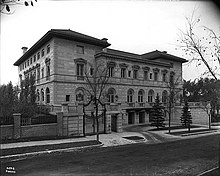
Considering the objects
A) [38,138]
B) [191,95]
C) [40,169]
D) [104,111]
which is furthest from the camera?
[191,95]

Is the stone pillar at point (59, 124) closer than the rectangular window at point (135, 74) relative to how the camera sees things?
Yes

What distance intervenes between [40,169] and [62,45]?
573 inches

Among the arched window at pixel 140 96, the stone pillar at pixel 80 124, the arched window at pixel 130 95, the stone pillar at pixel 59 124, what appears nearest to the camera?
the stone pillar at pixel 59 124

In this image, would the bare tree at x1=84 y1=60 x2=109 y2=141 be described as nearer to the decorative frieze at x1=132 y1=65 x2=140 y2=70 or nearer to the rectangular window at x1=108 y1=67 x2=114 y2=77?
the rectangular window at x1=108 y1=67 x2=114 y2=77

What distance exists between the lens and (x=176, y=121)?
74.7ft

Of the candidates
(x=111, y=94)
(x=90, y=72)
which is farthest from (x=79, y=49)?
(x=111, y=94)

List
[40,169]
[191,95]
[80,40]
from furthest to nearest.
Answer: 1. [191,95]
2. [80,40]
3. [40,169]

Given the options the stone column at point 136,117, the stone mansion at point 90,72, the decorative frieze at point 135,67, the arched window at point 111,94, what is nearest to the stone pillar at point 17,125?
the stone mansion at point 90,72

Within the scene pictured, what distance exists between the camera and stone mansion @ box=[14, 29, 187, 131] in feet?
60.8

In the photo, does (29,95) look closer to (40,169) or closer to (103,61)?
(103,61)

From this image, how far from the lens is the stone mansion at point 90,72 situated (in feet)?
Answer: 60.8

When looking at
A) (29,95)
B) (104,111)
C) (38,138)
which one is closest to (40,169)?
(38,138)

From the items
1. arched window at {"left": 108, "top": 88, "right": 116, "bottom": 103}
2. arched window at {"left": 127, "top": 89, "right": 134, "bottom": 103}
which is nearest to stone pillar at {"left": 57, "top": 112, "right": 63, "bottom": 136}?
arched window at {"left": 108, "top": 88, "right": 116, "bottom": 103}

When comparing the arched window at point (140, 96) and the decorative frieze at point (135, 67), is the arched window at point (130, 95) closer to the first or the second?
the arched window at point (140, 96)
